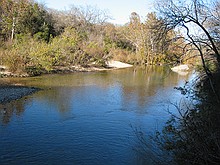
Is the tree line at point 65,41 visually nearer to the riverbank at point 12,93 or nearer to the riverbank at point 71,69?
the riverbank at point 71,69

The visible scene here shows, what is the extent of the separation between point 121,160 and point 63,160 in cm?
145

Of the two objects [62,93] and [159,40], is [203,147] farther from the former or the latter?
[62,93]

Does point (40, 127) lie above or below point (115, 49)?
below

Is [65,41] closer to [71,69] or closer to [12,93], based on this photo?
[71,69]

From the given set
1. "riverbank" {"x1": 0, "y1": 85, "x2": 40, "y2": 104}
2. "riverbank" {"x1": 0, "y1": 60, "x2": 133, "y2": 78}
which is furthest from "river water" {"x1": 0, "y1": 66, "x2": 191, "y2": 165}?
"riverbank" {"x1": 0, "y1": 60, "x2": 133, "y2": 78}

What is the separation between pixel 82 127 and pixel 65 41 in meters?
22.2

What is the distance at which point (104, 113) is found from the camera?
11.1 m

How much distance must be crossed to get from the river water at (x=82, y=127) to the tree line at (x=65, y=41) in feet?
7.68

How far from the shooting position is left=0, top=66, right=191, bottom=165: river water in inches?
268

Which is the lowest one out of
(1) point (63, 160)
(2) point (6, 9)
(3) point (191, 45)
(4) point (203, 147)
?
(1) point (63, 160)

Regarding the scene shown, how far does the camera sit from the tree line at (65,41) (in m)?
10.9

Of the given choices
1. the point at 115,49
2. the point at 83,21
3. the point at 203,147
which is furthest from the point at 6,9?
the point at 203,147

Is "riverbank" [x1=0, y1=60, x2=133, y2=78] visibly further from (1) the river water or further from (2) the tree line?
(1) the river water

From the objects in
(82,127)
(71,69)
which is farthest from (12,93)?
(71,69)
